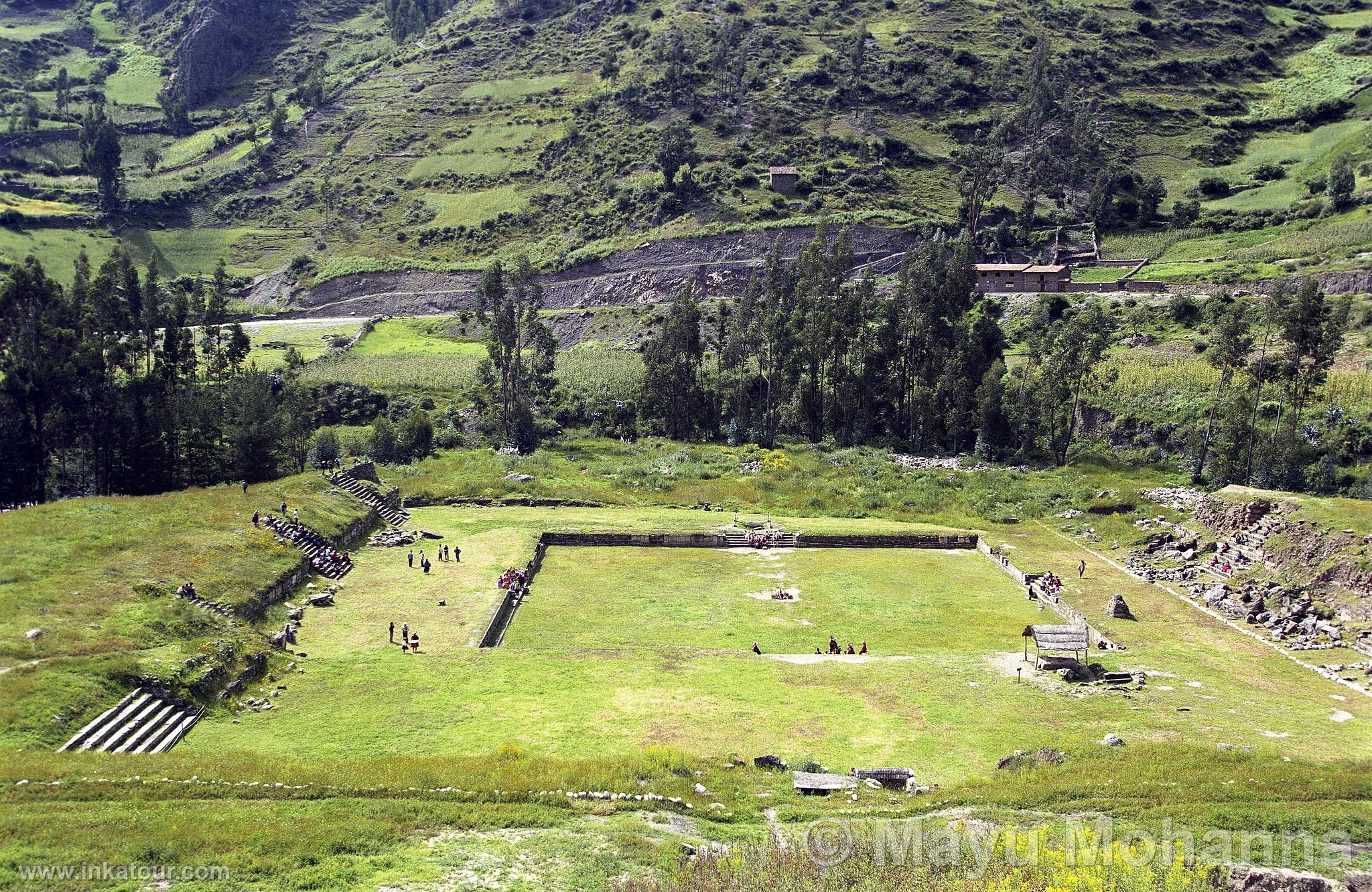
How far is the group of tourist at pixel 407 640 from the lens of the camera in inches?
1390

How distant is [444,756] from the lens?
2478 cm

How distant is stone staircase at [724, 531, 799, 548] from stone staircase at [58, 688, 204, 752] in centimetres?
2981

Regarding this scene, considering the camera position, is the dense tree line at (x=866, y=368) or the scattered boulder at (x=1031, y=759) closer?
the scattered boulder at (x=1031, y=759)

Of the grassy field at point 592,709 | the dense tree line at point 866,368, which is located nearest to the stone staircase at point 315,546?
the grassy field at point 592,709

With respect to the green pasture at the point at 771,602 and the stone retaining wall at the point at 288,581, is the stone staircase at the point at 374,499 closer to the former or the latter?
the stone retaining wall at the point at 288,581

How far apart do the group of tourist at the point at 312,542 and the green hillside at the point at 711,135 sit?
7838 cm

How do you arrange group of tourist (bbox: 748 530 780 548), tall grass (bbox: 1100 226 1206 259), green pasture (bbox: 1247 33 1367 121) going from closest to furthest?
group of tourist (bbox: 748 530 780 548) < tall grass (bbox: 1100 226 1206 259) < green pasture (bbox: 1247 33 1367 121)

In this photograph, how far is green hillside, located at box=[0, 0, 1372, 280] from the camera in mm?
122062

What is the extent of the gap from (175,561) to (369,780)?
19.5 m

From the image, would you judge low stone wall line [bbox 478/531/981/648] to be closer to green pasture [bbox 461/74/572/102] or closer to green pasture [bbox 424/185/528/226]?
green pasture [bbox 424/185/528/226]

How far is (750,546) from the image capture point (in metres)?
53.0

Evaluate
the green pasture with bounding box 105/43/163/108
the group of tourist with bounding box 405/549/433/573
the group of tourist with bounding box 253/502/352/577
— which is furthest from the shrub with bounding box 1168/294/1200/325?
the green pasture with bounding box 105/43/163/108

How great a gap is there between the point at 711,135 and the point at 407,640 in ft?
373

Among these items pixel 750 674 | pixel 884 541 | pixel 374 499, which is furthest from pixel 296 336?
pixel 750 674
